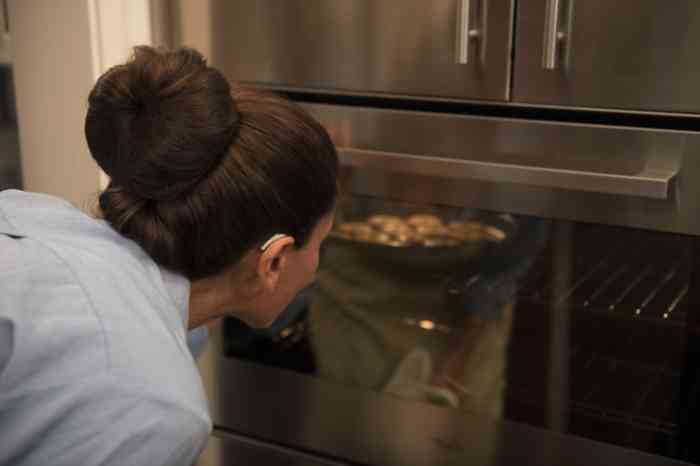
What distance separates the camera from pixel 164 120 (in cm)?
81

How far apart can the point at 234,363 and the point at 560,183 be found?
0.55m

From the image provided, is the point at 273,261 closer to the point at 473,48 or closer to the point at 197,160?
the point at 197,160

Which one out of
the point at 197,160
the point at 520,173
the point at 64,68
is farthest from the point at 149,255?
the point at 64,68

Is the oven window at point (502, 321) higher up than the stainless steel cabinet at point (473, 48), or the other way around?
the stainless steel cabinet at point (473, 48)

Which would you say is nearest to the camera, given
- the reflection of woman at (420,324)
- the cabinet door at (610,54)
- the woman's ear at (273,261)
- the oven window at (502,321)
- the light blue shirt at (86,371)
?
the light blue shirt at (86,371)

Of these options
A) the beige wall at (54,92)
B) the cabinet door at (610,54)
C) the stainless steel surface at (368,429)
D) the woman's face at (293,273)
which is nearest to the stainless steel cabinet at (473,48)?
the cabinet door at (610,54)

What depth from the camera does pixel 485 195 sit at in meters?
1.13

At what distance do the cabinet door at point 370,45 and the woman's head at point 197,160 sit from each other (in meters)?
0.28

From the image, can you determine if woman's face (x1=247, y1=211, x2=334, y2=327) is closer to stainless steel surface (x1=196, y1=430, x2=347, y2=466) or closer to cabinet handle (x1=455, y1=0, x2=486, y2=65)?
cabinet handle (x1=455, y1=0, x2=486, y2=65)

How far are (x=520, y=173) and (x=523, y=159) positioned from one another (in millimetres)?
29

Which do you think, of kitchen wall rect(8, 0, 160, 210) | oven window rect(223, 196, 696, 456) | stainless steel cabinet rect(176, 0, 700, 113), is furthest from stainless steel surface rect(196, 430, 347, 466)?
stainless steel cabinet rect(176, 0, 700, 113)

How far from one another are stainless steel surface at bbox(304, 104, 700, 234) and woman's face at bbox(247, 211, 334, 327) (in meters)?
0.22

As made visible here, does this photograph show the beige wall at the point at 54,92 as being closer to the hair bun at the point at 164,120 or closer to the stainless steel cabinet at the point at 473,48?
the stainless steel cabinet at the point at 473,48

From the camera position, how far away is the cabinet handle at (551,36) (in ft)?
3.40
